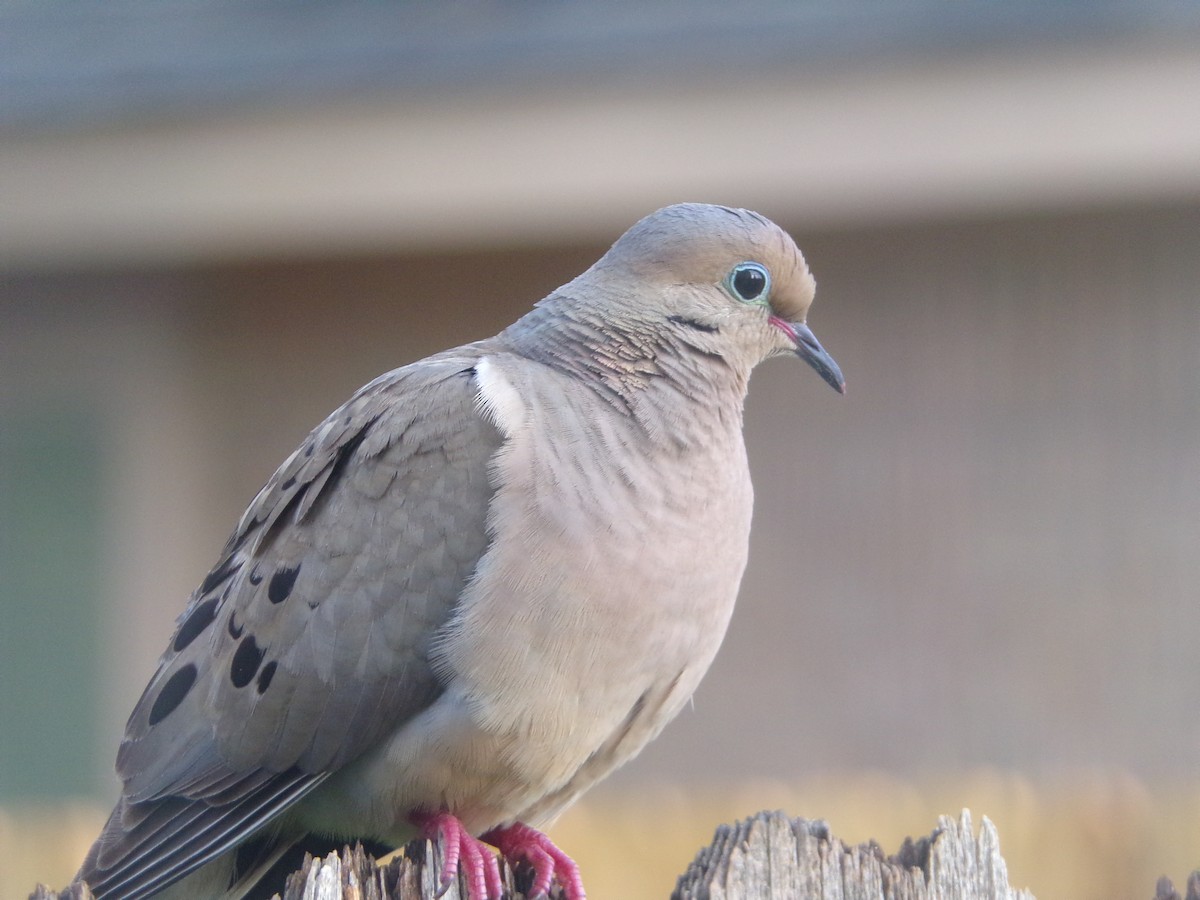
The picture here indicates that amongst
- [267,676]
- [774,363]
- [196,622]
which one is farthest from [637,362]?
[774,363]

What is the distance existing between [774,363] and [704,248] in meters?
3.43

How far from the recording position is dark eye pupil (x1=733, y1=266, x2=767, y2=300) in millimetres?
3320

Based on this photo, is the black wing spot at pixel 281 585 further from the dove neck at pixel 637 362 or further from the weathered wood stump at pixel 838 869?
the weathered wood stump at pixel 838 869

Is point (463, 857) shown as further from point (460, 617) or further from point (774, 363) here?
point (774, 363)

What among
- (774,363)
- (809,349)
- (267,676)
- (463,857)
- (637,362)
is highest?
(774,363)

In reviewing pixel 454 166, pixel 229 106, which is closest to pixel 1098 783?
pixel 454 166

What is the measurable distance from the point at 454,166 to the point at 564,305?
2.67m

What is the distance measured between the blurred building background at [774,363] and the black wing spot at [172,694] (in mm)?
1735

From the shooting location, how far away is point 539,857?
3.07 meters

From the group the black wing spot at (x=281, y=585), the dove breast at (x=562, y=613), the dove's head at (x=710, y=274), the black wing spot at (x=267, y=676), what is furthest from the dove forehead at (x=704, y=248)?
the black wing spot at (x=267, y=676)

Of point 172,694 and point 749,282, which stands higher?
point 749,282

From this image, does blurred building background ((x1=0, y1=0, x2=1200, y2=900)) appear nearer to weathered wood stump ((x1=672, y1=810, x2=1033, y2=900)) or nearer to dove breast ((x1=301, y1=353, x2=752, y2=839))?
dove breast ((x1=301, y1=353, x2=752, y2=839))

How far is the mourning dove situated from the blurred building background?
5.76 ft

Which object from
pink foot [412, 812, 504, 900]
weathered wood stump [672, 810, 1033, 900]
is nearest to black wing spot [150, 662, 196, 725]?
pink foot [412, 812, 504, 900]
